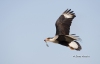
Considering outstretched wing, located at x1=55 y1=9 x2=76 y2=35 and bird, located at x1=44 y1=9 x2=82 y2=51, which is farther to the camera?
outstretched wing, located at x1=55 y1=9 x2=76 y2=35

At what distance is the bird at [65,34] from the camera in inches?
378

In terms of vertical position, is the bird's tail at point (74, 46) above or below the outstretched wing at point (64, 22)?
below

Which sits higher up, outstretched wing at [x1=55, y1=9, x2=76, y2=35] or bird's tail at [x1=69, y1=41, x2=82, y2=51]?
outstretched wing at [x1=55, y1=9, x2=76, y2=35]

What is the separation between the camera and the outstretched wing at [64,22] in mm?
10391

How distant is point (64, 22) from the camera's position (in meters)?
10.8

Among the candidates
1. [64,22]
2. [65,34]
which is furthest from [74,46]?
[64,22]

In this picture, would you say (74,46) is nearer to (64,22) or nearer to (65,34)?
(65,34)

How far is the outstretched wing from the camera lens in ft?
34.1

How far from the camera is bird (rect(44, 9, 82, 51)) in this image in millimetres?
9609

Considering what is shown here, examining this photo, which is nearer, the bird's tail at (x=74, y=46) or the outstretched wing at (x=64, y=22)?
the bird's tail at (x=74, y=46)

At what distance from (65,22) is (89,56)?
199 centimetres

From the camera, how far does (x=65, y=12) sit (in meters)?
11.5

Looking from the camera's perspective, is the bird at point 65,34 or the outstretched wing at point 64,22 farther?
the outstretched wing at point 64,22

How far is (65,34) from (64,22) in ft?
2.73
